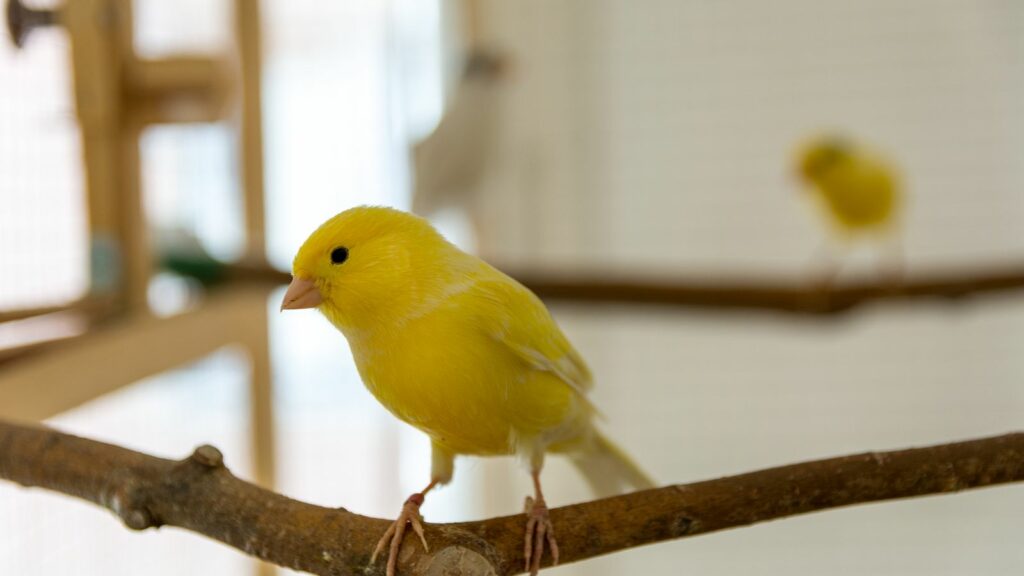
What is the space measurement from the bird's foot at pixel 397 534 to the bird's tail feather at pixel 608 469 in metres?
0.21

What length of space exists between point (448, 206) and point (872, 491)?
227cm

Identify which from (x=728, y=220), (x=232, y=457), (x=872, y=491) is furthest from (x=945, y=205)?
(x=872, y=491)

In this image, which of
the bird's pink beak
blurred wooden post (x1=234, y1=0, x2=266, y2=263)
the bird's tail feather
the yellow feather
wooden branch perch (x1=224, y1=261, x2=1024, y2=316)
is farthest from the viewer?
the yellow feather

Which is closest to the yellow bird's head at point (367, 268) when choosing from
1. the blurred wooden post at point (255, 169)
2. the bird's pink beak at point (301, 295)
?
the bird's pink beak at point (301, 295)

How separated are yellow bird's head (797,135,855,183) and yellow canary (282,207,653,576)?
1707 millimetres

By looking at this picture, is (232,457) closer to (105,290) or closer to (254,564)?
(254,564)

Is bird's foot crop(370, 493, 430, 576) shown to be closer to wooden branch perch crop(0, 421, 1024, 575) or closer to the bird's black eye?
wooden branch perch crop(0, 421, 1024, 575)

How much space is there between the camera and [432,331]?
1.77 ft

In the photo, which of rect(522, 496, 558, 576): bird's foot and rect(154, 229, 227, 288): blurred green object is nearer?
rect(522, 496, 558, 576): bird's foot

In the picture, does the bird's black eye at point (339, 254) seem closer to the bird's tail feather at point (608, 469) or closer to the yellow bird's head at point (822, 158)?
the bird's tail feather at point (608, 469)

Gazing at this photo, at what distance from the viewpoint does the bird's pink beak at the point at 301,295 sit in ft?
A: 1.62

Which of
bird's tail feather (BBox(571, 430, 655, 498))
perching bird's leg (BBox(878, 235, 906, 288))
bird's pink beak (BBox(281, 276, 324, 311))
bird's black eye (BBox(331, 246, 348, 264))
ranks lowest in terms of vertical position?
perching bird's leg (BBox(878, 235, 906, 288))

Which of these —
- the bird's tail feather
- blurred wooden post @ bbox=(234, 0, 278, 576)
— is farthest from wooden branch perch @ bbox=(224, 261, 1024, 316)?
the bird's tail feather

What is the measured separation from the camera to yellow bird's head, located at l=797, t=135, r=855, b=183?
6.89 ft
